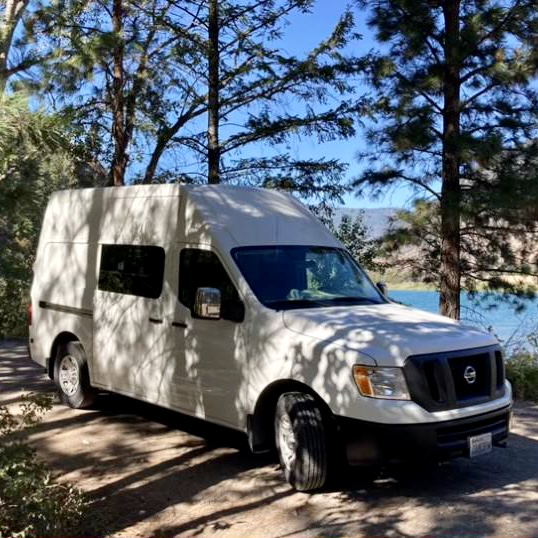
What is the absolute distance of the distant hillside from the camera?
37.9 ft

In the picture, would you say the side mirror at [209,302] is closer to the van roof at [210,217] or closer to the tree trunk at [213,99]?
the van roof at [210,217]

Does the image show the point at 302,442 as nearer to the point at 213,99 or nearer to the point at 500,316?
the point at 500,316

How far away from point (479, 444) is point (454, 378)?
1.75 ft

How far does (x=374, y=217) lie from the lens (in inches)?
484

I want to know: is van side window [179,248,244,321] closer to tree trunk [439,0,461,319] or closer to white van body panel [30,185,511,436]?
white van body panel [30,185,511,436]

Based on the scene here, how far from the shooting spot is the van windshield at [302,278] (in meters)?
6.01

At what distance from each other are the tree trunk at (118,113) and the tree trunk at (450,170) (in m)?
5.28

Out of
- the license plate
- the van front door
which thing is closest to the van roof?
the van front door

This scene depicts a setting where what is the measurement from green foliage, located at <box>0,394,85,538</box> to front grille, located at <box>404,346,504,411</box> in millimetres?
2494

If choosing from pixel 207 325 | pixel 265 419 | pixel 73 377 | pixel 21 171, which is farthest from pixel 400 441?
pixel 73 377

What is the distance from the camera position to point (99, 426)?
7.32 m

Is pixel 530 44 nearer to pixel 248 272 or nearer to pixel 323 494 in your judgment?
pixel 248 272

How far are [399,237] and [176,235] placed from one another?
552 cm

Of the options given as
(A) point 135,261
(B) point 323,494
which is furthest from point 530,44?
(B) point 323,494
